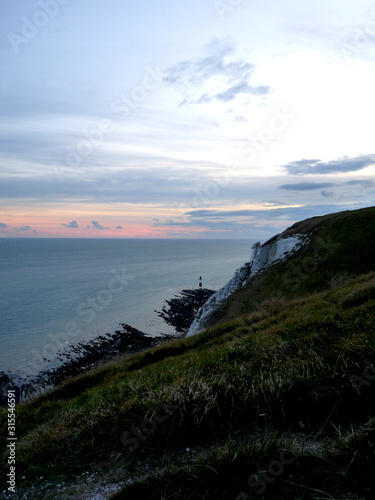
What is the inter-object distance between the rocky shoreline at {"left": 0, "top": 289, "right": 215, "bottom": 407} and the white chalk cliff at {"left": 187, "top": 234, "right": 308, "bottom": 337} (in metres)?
7.26

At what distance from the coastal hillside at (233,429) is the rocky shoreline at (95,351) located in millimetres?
15823

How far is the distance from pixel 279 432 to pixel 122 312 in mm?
50003

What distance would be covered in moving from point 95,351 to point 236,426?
35.0m

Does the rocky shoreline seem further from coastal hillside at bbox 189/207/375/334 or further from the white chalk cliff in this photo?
coastal hillside at bbox 189/207/375/334

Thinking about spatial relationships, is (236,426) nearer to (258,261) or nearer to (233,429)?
(233,429)

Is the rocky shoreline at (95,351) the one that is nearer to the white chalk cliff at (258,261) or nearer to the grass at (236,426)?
the white chalk cliff at (258,261)

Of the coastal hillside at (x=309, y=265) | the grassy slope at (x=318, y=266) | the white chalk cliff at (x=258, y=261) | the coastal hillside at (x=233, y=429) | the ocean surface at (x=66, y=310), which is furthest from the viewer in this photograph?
the white chalk cliff at (x=258, y=261)

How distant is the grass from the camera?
373cm

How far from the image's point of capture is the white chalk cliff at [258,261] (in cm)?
3922

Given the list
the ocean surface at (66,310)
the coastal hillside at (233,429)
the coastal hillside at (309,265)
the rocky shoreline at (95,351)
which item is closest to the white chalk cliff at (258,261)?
the coastal hillside at (309,265)

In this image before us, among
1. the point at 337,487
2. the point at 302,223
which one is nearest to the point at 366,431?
the point at 337,487

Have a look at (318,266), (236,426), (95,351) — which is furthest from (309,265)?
(236,426)

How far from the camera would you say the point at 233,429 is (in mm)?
5016

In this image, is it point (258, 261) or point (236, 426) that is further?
point (258, 261)
